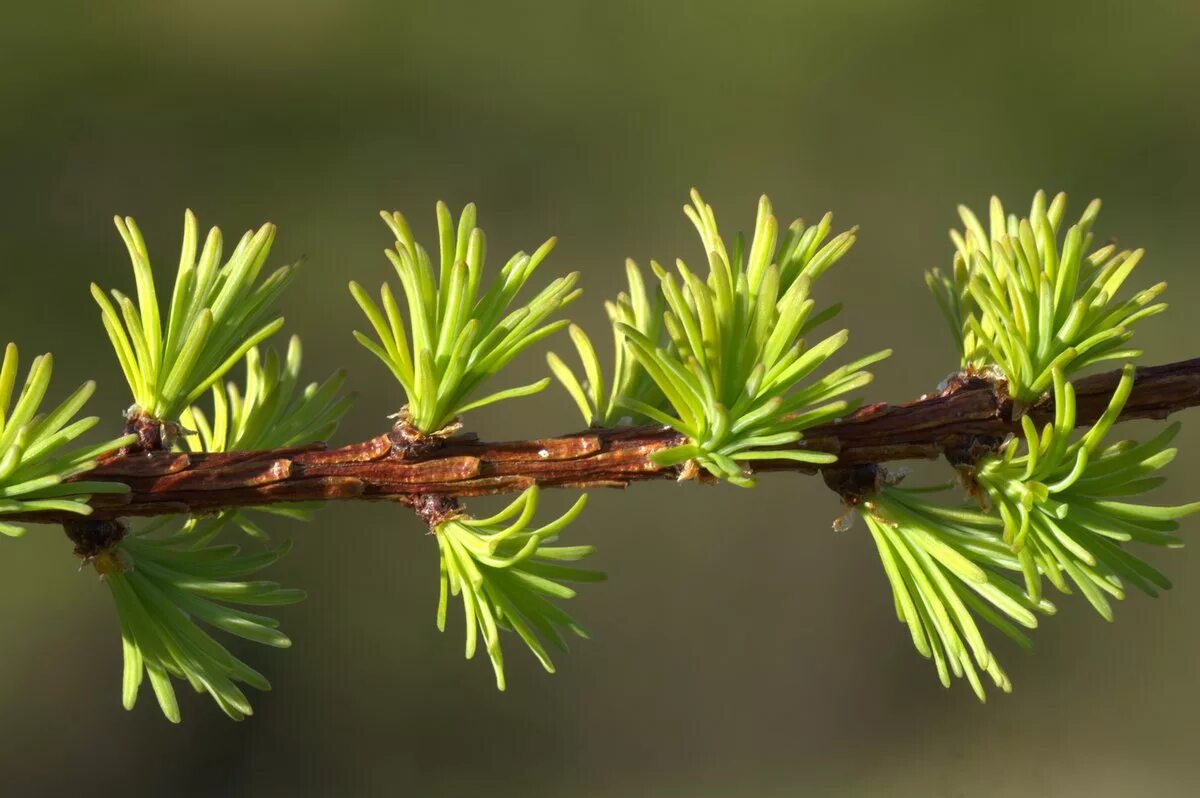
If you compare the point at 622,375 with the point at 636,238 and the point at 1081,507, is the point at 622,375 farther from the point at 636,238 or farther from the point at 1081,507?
the point at 636,238

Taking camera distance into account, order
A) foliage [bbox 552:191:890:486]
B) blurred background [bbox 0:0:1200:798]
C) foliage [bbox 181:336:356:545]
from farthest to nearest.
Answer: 1. blurred background [bbox 0:0:1200:798]
2. foliage [bbox 181:336:356:545]
3. foliage [bbox 552:191:890:486]

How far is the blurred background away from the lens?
1.11 meters

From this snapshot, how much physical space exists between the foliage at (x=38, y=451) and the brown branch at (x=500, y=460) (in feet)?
0.07

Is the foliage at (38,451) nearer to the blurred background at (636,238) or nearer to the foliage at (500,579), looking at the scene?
the foliage at (500,579)

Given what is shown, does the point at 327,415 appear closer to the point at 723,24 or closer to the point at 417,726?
the point at 417,726

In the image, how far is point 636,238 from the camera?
1191mm

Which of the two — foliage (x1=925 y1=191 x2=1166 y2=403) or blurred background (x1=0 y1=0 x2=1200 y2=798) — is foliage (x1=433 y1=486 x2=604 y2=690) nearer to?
foliage (x1=925 y1=191 x2=1166 y2=403)

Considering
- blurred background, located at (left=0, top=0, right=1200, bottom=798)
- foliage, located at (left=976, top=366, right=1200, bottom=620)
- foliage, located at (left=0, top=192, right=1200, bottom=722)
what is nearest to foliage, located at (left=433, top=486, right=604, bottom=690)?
foliage, located at (left=0, top=192, right=1200, bottom=722)

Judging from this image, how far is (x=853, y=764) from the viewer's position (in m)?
1.17

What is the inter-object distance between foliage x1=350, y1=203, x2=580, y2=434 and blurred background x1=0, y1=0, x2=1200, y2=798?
0.79 metres

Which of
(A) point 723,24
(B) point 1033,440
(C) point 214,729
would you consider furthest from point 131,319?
(A) point 723,24

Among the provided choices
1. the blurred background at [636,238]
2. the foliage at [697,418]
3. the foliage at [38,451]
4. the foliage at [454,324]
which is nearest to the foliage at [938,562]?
the foliage at [697,418]

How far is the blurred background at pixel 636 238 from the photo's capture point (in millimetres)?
1107

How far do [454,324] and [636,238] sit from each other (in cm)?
88
